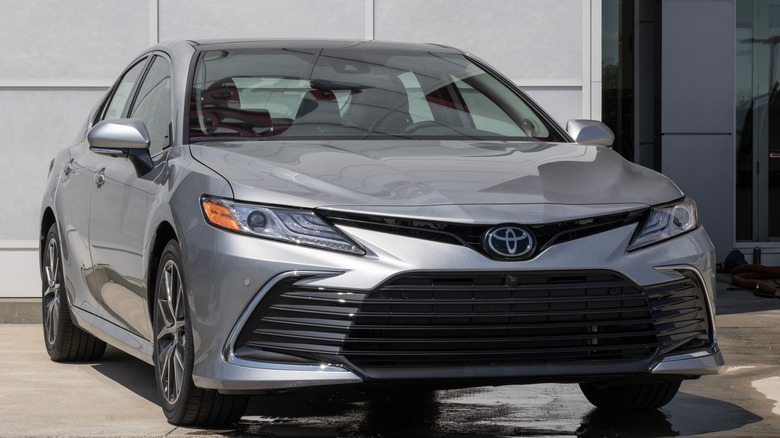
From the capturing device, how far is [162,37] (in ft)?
34.3

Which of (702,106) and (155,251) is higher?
(702,106)

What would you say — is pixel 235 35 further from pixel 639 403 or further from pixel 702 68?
pixel 702 68

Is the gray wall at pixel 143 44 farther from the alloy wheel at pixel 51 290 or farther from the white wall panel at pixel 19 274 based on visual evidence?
the alloy wheel at pixel 51 290

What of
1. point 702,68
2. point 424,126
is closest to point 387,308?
point 424,126

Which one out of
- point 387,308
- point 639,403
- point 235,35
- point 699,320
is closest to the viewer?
point 387,308

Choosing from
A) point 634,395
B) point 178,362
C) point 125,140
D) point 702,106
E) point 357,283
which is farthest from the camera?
point 702,106

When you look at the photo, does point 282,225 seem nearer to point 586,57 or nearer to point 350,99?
point 350,99

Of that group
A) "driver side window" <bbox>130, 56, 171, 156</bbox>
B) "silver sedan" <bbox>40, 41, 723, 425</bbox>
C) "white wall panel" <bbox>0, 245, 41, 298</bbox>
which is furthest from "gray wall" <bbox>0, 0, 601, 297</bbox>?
"silver sedan" <bbox>40, 41, 723, 425</bbox>

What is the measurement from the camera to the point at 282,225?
4.80 meters

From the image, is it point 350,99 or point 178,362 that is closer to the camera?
point 178,362

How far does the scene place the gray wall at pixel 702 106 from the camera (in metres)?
16.2

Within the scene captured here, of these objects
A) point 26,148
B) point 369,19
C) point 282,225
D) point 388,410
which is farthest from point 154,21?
point 282,225

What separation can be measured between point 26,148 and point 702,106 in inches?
342

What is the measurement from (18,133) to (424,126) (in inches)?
205
